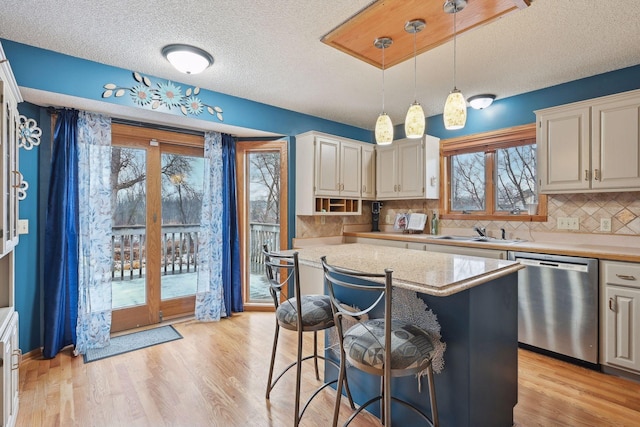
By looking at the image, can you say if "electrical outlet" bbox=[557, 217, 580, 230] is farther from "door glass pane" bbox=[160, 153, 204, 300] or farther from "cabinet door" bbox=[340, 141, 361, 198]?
"door glass pane" bbox=[160, 153, 204, 300]

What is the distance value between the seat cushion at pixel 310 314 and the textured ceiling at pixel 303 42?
181cm

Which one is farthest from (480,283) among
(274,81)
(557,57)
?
(274,81)

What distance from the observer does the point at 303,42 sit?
7.85 feet

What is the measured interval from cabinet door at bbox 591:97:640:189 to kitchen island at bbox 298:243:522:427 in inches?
65.2

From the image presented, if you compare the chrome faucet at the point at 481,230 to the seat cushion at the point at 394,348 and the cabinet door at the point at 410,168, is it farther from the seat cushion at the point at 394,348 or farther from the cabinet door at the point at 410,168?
the seat cushion at the point at 394,348

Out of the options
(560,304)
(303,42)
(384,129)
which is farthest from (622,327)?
(303,42)

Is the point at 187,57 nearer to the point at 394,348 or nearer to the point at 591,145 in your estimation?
the point at 394,348

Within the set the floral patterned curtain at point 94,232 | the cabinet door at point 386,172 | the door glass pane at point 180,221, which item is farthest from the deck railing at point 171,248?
the cabinet door at point 386,172

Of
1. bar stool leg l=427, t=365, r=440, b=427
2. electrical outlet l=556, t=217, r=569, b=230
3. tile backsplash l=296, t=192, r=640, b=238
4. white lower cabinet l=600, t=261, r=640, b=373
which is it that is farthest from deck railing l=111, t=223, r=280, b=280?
white lower cabinet l=600, t=261, r=640, b=373

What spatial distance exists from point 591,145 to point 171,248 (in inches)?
169

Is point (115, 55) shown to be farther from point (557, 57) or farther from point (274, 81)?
point (557, 57)

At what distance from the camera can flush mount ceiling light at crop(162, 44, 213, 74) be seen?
2.44m

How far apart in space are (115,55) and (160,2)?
91cm

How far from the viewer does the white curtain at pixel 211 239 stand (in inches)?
144
